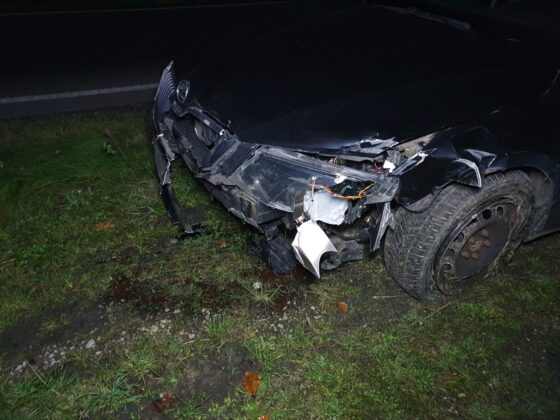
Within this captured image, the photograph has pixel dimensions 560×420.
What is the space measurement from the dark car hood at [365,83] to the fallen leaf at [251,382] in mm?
1193

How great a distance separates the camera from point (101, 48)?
6449mm

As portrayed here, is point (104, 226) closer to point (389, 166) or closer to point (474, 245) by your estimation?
point (389, 166)

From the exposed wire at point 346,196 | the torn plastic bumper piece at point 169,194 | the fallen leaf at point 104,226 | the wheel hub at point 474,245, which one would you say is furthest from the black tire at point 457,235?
the fallen leaf at point 104,226

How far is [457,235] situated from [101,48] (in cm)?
563

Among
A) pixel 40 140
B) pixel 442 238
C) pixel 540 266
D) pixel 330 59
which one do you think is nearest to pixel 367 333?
pixel 442 238

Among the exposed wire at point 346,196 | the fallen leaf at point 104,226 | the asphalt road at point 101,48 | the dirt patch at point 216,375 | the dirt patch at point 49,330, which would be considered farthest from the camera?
the asphalt road at point 101,48

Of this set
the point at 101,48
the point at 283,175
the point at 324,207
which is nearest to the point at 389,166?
the point at 324,207

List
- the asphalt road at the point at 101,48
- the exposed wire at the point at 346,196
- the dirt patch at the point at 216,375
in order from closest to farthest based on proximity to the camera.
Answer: the exposed wire at the point at 346,196, the dirt patch at the point at 216,375, the asphalt road at the point at 101,48

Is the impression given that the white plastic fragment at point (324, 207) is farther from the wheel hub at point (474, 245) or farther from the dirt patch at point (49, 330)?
the dirt patch at point (49, 330)

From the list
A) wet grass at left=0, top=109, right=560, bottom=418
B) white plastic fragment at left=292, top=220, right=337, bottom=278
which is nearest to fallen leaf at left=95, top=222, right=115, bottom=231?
wet grass at left=0, top=109, right=560, bottom=418

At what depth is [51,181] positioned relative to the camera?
12.5ft

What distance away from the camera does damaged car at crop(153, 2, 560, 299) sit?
7.64 ft

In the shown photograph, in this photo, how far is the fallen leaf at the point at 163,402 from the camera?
2300 mm

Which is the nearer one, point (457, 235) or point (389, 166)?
point (389, 166)
